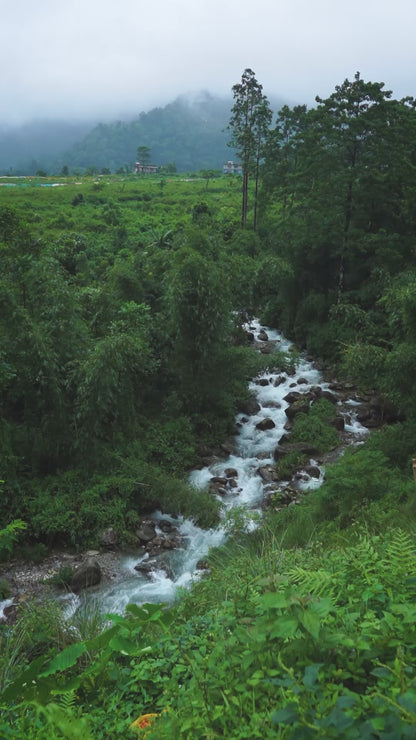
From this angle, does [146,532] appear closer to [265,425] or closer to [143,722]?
[265,425]

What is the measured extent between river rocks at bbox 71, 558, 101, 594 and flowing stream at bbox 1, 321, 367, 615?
132 mm

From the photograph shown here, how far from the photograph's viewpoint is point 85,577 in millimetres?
8352

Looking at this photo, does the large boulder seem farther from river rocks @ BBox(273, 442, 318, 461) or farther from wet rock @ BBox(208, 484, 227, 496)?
wet rock @ BBox(208, 484, 227, 496)

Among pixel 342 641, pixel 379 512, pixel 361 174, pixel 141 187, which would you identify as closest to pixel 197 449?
pixel 379 512

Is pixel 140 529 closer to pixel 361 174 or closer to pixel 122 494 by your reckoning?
pixel 122 494

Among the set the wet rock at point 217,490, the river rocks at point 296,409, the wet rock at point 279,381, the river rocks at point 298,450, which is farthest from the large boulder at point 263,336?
the wet rock at point 217,490

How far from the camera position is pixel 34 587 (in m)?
8.38

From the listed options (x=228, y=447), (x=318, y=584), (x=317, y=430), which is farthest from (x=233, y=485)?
(x=318, y=584)

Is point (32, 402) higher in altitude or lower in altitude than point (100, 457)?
higher

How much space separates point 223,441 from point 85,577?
5.88 metres

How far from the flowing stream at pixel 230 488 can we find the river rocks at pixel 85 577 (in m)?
0.13

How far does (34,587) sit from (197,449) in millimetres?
5424

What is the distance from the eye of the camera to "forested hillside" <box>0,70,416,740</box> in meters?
2.28

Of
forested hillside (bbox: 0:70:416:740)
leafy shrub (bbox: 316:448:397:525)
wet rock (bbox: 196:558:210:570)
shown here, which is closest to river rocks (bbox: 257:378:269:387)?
forested hillside (bbox: 0:70:416:740)
